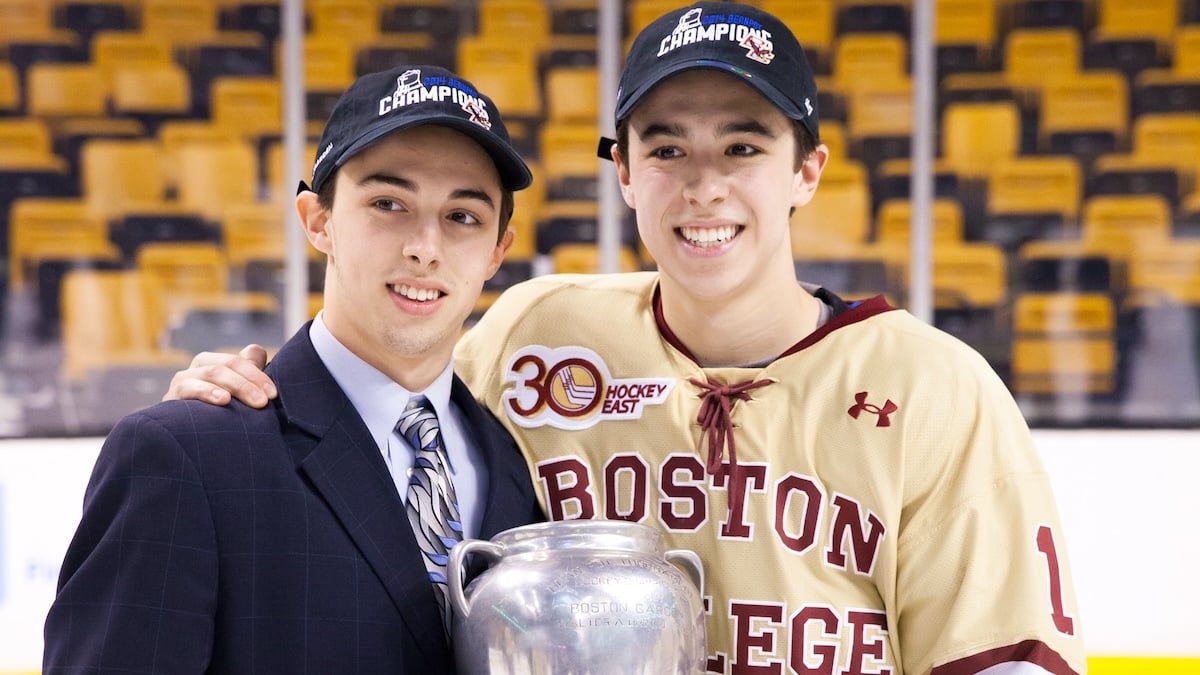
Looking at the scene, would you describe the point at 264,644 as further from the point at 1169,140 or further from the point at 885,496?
the point at 1169,140

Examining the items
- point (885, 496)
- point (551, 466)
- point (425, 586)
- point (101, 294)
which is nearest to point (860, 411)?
point (885, 496)

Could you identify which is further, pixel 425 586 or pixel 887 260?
pixel 887 260

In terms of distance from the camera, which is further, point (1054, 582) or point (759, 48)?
point (759, 48)

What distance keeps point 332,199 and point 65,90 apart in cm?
490

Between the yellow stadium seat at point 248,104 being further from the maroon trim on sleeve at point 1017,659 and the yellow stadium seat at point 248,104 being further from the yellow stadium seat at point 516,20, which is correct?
the maroon trim on sleeve at point 1017,659

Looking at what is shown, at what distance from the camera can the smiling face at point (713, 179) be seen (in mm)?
1962

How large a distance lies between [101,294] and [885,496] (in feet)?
15.8

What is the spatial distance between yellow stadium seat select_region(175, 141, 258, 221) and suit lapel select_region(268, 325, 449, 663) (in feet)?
14.7

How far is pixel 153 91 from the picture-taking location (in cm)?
614

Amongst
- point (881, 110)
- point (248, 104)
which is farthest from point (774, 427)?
point (248, 104)

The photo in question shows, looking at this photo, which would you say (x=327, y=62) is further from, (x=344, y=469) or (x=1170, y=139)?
(x=344, y=469)

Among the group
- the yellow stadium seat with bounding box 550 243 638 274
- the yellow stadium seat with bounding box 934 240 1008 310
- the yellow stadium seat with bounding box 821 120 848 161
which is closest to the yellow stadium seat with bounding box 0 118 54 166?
the yellow stadium seat with bounding box 550 243 638 274

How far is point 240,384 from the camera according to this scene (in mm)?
1781

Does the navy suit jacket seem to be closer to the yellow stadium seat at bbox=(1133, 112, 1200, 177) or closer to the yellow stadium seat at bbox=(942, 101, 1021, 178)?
the yellow stadium seat at bbox=(942, 101, 1021, 178)
